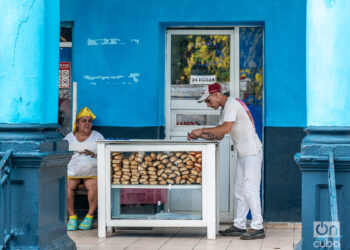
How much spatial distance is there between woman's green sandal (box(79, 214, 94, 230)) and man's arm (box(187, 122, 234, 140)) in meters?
1.79

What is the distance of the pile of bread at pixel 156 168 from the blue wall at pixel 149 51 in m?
1.05

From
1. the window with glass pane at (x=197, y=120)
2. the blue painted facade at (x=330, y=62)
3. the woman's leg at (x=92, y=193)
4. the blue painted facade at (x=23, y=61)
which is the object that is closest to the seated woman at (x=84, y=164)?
the woman's leg at (x=92, y=193)

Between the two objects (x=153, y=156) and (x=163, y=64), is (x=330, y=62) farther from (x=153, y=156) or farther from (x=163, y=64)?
(x=163, y=64)

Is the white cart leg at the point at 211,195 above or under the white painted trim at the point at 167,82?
under

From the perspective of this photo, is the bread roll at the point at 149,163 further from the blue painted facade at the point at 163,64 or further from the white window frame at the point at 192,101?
the white window frame at the point at 192,101

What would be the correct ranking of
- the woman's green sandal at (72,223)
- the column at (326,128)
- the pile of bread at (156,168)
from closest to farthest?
the column at (326,128), the pile of bread at (156,168), the woman's green sandal at (72,223)

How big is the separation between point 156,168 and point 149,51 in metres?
1.82

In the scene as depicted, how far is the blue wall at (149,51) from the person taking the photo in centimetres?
887

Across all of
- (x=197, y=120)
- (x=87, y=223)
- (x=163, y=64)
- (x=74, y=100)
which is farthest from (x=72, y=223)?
(x=163, y=64)

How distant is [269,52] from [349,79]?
344 centimetres

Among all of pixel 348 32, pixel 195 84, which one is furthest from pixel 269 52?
pixel 348 32

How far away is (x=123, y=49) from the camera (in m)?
9.09

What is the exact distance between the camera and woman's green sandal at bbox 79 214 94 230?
28.2ft

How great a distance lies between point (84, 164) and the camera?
8.75 metres
